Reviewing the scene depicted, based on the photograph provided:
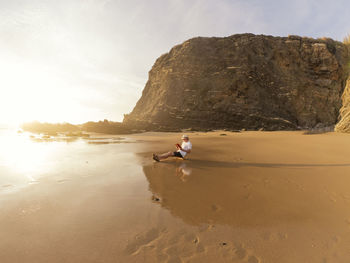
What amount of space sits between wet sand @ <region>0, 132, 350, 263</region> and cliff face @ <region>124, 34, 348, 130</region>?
19.4 m

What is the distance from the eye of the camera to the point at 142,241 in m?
1.88

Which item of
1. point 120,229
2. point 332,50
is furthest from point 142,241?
A: point 332,50

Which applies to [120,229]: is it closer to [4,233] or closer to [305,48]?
[4,233]

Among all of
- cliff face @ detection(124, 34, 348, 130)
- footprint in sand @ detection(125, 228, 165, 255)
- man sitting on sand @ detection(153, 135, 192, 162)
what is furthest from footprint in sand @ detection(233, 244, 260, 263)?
cliff face @ detection(124, 34, 348, 130)

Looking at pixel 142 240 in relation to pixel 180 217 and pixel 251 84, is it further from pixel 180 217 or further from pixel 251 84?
pixel 251 84

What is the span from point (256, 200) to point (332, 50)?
121 ft

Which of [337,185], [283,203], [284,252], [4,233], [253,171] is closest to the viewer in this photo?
[284,252]

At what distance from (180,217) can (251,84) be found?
26.5 meters

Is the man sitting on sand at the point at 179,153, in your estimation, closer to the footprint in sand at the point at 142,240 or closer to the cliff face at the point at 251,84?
the footprint in sand at the point at 142,240

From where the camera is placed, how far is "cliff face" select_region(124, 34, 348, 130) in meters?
24.3

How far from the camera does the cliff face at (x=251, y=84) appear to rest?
79.8 feet

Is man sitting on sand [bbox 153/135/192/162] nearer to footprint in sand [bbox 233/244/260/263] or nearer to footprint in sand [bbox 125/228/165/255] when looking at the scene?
footprint in sand [bbox 125/228/165/255]

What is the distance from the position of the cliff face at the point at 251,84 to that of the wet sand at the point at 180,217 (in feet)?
63.8

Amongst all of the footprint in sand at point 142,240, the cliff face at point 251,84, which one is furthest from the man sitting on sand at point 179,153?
the cliff face at point 251,84
